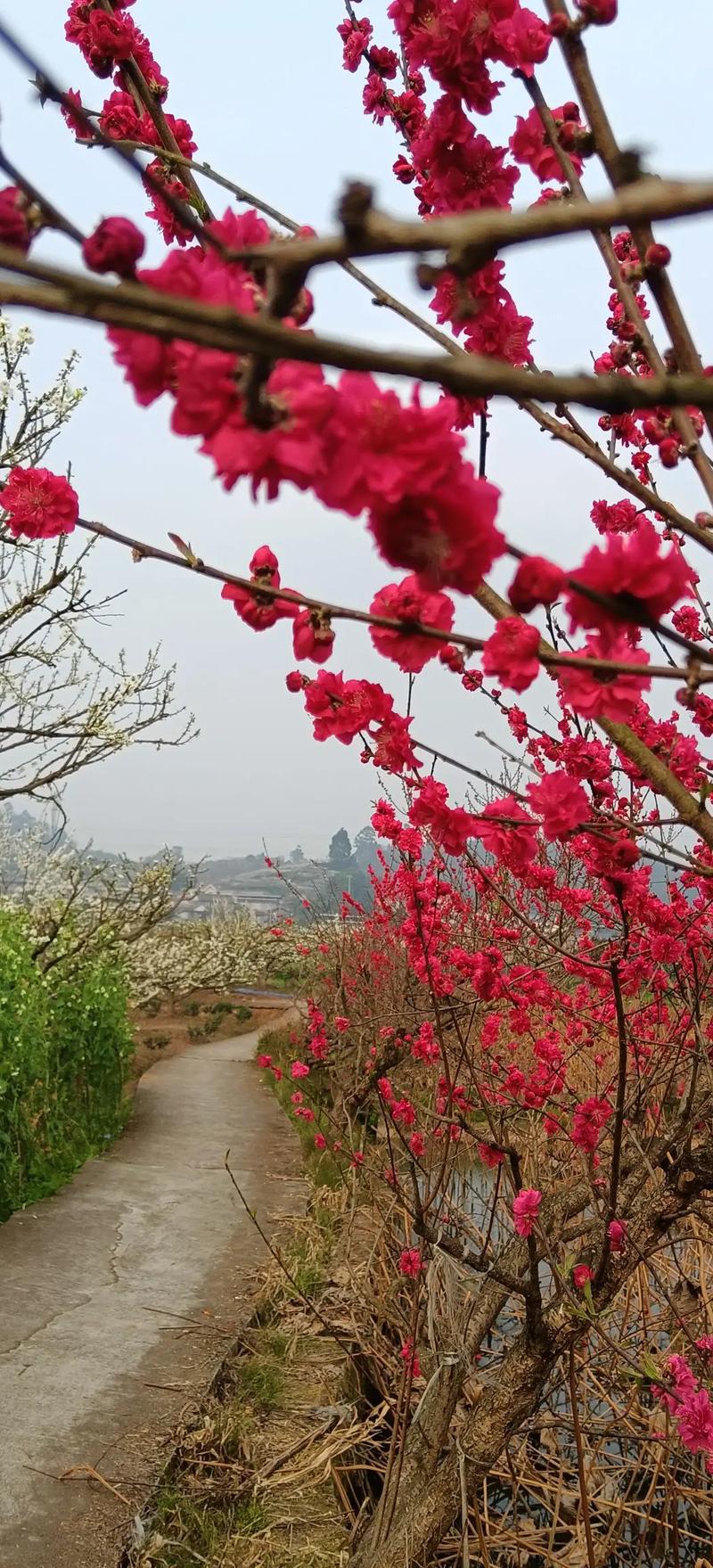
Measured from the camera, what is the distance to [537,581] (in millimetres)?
836

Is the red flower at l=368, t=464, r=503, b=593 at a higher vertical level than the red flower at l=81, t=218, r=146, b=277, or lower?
lower

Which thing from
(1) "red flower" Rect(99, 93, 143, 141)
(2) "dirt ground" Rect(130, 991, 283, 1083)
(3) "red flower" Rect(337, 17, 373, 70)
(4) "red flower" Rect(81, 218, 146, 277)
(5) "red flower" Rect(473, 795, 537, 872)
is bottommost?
(2) "dirt ground" Rect(130, 991, 283, 1083)

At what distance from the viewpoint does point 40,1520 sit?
8.71 ft

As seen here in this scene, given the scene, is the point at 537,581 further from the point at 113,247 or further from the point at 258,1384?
the point at 258,1384

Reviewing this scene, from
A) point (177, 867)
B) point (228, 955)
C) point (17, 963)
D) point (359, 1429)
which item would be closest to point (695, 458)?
point (359, 1429)

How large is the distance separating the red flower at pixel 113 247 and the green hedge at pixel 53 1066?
17.2 feet

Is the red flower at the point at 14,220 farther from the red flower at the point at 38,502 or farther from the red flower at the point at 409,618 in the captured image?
the red flower at the point at 38,502

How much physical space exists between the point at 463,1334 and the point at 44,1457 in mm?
1307

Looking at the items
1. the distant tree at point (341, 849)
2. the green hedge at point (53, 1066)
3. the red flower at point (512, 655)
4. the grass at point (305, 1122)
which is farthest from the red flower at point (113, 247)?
the distant tree at point (341, 849)

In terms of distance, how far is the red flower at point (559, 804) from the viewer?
62.2 inches

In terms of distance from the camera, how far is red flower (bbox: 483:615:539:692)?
104cm

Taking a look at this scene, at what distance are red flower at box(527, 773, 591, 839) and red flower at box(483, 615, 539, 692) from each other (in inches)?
22.1

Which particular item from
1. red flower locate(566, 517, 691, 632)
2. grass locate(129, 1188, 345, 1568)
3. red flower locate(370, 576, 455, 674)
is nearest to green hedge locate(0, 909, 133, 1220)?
grass locate(129, 1188, 345, 1568)

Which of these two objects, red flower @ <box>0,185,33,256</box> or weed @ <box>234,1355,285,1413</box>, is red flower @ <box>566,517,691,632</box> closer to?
red flower @ <box>0,185,33,256</box>
